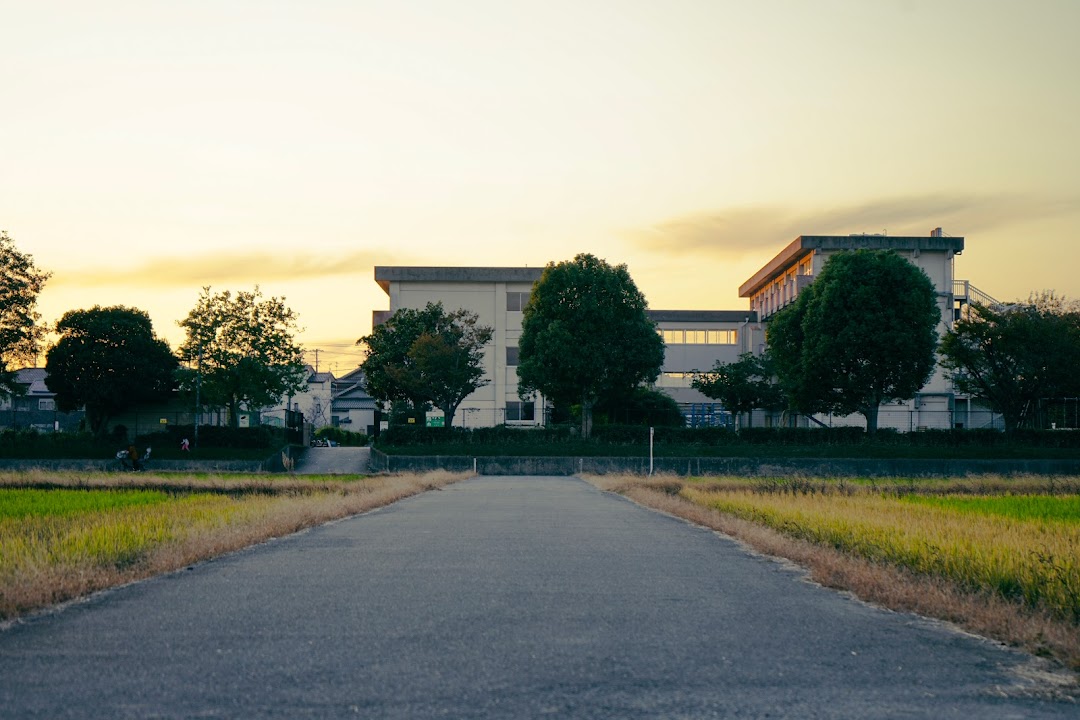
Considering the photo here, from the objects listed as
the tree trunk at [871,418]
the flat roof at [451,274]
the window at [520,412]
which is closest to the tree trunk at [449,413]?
the window at [520,412]

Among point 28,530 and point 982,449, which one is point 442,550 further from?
point 982,449

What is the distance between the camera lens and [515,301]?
267ft

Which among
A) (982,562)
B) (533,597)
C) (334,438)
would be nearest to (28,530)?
(533,597)

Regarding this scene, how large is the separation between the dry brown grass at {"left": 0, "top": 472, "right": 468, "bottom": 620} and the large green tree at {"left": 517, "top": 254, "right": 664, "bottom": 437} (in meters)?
26.0

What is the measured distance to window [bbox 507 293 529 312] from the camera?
81.1 meters

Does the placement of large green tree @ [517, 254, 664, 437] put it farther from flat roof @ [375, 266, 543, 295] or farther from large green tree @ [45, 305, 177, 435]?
large green tree @ [45, 305, 177, 435]

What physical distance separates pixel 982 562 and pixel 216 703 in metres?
8.23

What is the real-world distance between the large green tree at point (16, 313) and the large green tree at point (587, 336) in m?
30.8

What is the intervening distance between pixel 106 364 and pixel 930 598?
2541 inches

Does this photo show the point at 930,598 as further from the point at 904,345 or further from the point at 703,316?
the point at 703,316

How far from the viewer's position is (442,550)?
13.1 metres

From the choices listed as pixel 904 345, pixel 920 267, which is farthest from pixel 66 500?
pixel 920 267

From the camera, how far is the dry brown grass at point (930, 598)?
6934 mm

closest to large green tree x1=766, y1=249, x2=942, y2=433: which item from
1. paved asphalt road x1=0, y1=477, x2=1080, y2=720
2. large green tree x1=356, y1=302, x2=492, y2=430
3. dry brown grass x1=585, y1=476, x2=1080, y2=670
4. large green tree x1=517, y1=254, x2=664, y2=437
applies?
large green tree x1=517, y1=254, x2=664, y2=437
